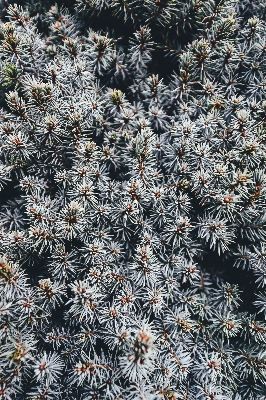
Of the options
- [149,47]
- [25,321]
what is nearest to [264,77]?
[149,47]

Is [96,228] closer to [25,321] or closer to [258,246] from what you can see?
[25,321]

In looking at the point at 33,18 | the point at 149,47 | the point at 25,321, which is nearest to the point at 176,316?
the point at 25,321

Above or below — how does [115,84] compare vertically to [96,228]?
above

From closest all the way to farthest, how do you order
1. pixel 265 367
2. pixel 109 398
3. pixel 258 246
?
pixel 109 398
pixel 265 367
pixel 258 246

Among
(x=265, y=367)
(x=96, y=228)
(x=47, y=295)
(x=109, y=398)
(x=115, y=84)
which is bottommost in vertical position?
(x=109, y=398)

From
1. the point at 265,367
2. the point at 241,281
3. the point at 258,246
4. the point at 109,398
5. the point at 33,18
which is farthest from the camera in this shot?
the point at 33,18

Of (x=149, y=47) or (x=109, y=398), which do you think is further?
(x=149, y=47)

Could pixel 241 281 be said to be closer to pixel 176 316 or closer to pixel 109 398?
pixel 176 316
